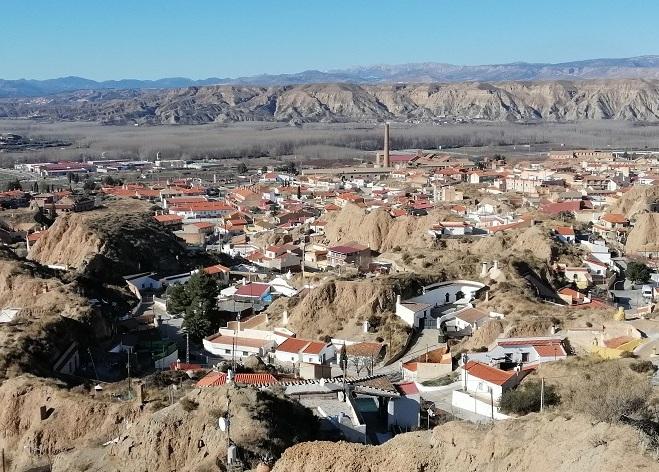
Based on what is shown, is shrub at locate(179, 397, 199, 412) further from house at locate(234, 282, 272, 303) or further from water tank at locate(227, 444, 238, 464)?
house at locate(234, 282, 272, 303)

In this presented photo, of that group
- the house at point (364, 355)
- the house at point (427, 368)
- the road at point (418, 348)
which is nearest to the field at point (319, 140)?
the road at point (418, 348)

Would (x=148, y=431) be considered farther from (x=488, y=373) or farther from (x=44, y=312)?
(x=44, y=312)

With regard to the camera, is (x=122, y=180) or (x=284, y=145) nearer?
(x=122, y=180)

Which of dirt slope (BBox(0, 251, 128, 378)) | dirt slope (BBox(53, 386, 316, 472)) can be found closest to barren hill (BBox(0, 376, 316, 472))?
dirt slope (BBox(53, 386, 316, 472))

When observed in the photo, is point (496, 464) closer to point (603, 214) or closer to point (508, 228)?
point (508, 228)

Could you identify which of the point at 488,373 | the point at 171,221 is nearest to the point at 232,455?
the point at 488,373

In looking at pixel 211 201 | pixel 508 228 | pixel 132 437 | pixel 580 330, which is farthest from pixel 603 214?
pixel 132 437
